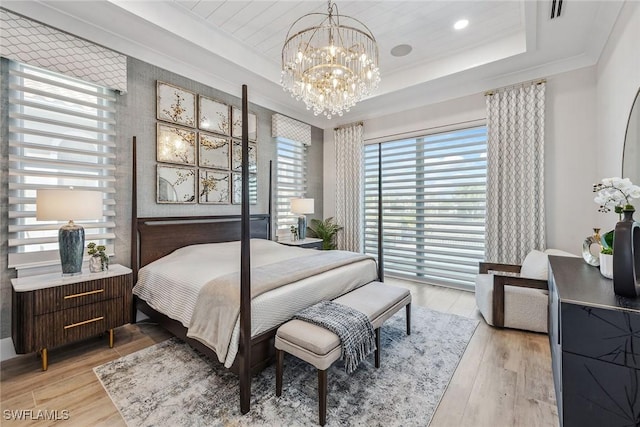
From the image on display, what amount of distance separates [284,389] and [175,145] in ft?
9.79

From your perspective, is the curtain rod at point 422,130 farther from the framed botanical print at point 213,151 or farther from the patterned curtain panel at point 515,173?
the framed botanical print at point 213,151

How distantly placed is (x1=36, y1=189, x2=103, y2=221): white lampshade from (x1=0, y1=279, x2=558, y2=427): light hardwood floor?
3.94 feet

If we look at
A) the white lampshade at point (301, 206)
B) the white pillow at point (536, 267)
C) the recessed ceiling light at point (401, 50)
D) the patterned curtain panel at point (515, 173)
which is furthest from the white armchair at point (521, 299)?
the recessed ceiling light at point (401, 50)

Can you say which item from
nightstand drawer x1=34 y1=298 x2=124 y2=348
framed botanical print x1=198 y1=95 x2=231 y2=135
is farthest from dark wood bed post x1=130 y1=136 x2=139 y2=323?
framed botanical print x1=198 y1=95 x2=231 y2=135

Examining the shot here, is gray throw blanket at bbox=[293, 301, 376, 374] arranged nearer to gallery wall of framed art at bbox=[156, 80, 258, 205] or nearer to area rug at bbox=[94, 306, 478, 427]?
area rug at bbox=[94, 306, 478, 427]

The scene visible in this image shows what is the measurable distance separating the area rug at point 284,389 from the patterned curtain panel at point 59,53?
8.71ft

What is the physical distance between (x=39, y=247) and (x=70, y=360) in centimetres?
105

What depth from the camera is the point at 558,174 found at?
3.41 metres

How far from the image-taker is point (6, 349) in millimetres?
2283

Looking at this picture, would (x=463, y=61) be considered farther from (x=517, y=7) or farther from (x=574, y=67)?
(x=574, y=67)

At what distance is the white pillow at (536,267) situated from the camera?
273cm

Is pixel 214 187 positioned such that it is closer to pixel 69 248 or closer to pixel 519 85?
pixel 69 248

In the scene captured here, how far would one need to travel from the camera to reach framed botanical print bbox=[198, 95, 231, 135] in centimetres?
363

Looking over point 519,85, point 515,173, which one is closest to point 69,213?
point 515,173
